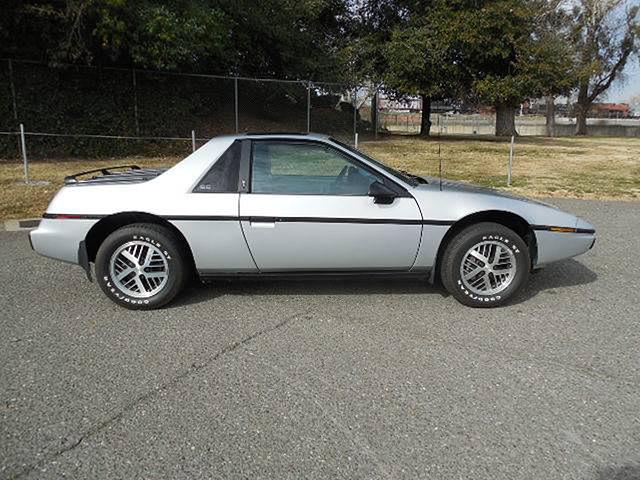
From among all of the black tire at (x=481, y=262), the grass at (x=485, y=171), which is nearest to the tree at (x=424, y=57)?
the grass at (x=485, y=171)

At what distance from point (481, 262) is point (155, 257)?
8.90 feet

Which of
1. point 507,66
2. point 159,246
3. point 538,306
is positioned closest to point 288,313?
point 159,246

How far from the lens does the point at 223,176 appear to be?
4168mm

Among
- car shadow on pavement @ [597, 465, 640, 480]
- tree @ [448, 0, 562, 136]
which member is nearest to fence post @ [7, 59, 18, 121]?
car shadow on pavement @ [597, 465, 640, 480]

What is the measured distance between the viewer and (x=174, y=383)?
3053 mm

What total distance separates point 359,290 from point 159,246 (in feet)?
6.02

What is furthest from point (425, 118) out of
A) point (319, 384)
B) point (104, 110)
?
point (319, 384)

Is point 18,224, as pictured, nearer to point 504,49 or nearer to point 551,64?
point 504,49

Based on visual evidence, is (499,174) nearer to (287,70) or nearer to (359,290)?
(359,290)

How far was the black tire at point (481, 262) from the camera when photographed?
4.18 meters

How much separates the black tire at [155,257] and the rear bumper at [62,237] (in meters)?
0.19

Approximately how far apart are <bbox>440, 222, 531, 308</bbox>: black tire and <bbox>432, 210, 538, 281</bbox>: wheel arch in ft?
0.16

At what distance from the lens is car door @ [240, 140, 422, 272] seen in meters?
4.06

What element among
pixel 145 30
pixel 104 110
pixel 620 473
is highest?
pixel 145 30
